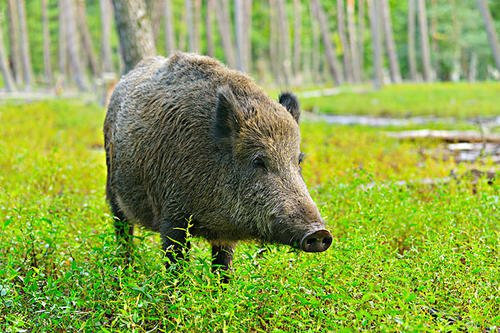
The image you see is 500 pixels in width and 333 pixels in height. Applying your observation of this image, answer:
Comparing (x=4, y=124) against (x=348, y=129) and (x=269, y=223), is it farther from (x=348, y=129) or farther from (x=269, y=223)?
(x=269, y=223)

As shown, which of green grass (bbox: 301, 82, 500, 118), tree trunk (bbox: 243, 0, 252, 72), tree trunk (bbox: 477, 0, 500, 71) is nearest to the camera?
green grass (bbox: 301, 82, 500, 118)

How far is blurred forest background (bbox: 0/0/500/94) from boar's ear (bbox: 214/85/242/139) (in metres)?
22.2

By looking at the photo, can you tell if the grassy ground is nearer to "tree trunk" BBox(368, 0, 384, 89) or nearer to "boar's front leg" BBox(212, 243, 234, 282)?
"boar's front leg" BBox(212, 243, 234, 282)

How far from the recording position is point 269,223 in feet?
13.5

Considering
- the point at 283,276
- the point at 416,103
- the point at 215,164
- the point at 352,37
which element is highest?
the point at 215,164

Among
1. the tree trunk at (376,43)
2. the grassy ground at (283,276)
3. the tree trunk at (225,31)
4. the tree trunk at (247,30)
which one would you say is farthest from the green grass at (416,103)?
the grassy ground at (283,276)

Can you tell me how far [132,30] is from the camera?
10.0 meters

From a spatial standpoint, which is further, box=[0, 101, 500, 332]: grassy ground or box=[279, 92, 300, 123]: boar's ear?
box=[279, 92, 300, 123]: boar's ear

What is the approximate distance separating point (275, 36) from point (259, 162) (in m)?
43.9

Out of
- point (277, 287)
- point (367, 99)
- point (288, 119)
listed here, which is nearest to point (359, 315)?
Result: point (277, 287)

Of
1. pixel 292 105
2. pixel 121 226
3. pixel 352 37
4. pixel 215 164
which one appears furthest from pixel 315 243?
pixel 352 37

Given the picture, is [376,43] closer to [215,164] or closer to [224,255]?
[224,255]

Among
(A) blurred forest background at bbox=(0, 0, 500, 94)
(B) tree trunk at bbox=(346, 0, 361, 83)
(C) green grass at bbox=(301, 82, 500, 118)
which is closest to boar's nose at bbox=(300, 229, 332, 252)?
(C) green grass at bbox=(301, 82, 500, 118)

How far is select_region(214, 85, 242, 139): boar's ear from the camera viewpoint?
449cm
